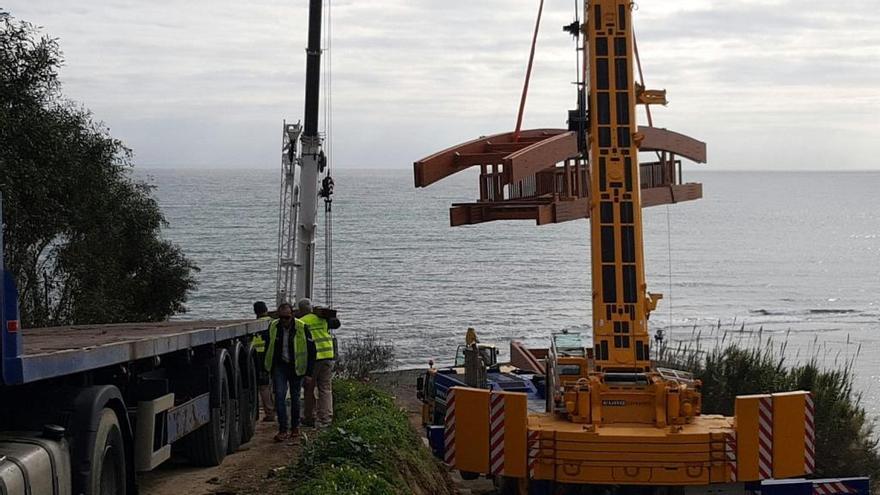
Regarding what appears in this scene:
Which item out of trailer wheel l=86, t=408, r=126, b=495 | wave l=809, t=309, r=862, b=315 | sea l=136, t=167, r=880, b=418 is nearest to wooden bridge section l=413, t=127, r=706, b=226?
trailer wheel l=86, t=408, r=126, b=495

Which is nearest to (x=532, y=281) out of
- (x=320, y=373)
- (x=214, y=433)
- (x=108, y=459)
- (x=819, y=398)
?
(x=819, y=398)

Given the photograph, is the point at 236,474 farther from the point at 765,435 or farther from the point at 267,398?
the point at 765,435

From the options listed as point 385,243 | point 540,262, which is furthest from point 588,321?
point 385,243

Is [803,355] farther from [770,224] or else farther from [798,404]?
[770,224]

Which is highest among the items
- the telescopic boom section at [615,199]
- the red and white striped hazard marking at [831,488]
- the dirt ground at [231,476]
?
the telescopic boom section at [615,199]

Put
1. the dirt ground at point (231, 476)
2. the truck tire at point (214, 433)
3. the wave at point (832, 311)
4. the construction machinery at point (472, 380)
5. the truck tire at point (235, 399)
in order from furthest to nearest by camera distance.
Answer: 1. the wave at point (832, 311)
2. the construction machinery at point (472, 380)
3. the truck tire at point (235, 399)
4. the truck tire at point (214, 433)
5. the dirt ground at point (231, 476)

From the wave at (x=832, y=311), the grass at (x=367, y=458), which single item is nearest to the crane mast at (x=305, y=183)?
the grass at (x=367, y=458)

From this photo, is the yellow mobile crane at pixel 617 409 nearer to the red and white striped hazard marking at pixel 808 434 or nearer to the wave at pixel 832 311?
the red and white striped hazard marking at pixel 808 434

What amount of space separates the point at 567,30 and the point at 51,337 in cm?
790

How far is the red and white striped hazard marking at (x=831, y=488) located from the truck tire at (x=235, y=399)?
693 cm

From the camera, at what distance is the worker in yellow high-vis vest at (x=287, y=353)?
52.1ft

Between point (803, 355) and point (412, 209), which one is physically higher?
point (412, 209)

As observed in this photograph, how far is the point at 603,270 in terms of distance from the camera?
49.1ft

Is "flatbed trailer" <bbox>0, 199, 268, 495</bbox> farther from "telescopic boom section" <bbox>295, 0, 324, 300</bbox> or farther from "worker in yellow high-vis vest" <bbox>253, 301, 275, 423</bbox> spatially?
"telescopic boom section" <bbox>295, 0, 324, 300</bbox>
